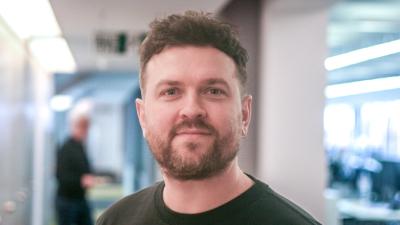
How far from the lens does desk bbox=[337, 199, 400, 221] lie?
6141 mm

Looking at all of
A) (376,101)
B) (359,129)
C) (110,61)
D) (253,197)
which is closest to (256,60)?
(253,197)

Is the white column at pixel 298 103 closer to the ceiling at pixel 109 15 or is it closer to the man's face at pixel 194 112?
the ceiling at pixel 109 15

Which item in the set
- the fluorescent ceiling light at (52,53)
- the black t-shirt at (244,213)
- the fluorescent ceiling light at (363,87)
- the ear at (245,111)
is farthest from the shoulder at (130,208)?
the fluorescent ceiling light at (363,87)

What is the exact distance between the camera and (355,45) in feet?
26.5

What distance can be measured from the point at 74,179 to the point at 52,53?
1.81 meters

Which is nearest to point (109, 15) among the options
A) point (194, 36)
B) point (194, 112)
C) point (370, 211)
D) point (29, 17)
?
point (29, 17)

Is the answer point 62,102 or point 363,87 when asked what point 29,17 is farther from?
point 62,102

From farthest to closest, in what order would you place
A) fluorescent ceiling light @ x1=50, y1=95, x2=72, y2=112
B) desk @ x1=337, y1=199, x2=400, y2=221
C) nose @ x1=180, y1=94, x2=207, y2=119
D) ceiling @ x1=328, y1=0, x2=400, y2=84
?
fluorescent ceiling light @ x1=50, y1=95, x2=72, y2=112 → desk @ x1=337, y1=199, x2=400, y2=221 → ceiling @ x1=328, y1=0, x2=400, y2=84 → nose @ x1=180, y1=94, x2=207, y2=119

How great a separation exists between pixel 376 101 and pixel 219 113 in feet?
39.9

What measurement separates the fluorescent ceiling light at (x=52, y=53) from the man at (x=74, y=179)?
0.81m

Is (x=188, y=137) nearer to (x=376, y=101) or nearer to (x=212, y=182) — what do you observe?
(x=212, y=182)

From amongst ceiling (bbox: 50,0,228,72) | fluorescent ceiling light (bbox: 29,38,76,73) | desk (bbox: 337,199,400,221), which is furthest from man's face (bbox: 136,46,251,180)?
desk (bbox: 337,199,400,221)

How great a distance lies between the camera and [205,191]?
117 centimetres

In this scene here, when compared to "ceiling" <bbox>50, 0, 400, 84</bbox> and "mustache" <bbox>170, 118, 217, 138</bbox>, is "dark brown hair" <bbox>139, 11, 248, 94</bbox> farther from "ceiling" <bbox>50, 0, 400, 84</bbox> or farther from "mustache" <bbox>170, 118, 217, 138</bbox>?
"ceiling" <bbox>50, 0, 400, 84</bbox>
